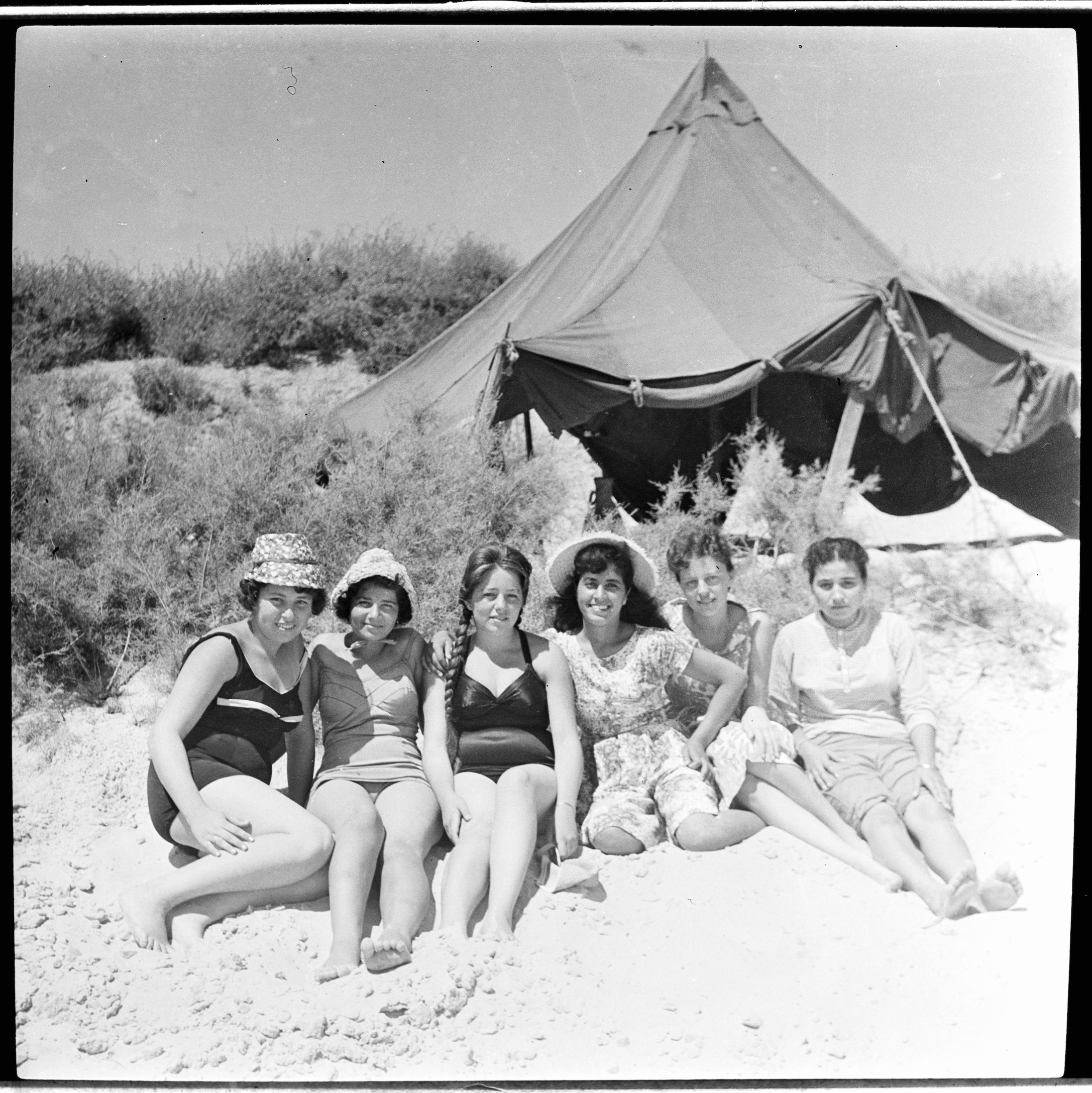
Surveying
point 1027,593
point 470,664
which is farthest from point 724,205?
point 470,664

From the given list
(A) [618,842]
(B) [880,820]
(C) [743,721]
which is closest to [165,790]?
(A) [618,842]

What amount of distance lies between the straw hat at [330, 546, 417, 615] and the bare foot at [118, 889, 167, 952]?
904 millimetres

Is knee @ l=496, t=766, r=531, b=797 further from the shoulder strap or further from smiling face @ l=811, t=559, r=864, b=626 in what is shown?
smiling face @ l=811, t=559, r=864, b=626

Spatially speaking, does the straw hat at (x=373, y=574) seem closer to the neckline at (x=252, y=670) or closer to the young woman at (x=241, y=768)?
the young woman at (x=241, y=768)

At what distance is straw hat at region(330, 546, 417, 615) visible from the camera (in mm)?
2986

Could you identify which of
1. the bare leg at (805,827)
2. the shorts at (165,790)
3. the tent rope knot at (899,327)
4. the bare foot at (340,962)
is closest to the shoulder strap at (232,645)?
the shorts at (165,790)

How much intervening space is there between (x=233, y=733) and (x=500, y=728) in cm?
73

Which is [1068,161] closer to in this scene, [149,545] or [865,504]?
[865,504]

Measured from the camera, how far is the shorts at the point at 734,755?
10.00 ft

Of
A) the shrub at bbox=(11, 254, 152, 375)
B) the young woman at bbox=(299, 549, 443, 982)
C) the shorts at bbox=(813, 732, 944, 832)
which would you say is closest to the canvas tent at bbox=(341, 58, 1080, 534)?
the shrub at bbox=(11, 254, 152, 375)

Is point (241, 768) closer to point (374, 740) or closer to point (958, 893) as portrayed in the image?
point (374, 740)

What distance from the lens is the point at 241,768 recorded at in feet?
9.53

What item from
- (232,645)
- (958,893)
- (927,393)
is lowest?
(958,893)

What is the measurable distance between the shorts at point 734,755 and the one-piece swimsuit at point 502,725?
1.58 ft
